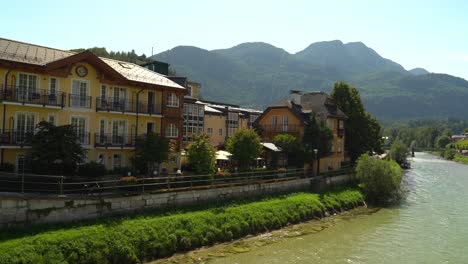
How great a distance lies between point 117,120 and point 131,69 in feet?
18.6

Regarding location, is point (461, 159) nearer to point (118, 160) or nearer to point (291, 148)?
point (291, 148)

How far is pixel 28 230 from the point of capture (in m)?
22.0

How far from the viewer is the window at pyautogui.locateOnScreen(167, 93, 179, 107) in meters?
40.3

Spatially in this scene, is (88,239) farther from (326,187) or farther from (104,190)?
(326,187)

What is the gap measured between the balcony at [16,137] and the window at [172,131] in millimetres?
13313

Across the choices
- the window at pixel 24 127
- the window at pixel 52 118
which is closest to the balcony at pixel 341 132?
the window at pixel 52 118

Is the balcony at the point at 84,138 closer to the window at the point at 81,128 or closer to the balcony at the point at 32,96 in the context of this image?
the window at the point at 81,128

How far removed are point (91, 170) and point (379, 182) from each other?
33.1 metres

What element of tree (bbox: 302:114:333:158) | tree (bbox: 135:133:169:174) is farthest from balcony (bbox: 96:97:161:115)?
tree (bbox: 302:114:333:158)

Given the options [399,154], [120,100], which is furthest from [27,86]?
[399,154]

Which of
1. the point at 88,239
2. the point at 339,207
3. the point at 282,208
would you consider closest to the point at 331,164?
the point at 339,207

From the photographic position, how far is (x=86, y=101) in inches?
1342

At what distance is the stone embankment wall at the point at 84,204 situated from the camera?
2209cm

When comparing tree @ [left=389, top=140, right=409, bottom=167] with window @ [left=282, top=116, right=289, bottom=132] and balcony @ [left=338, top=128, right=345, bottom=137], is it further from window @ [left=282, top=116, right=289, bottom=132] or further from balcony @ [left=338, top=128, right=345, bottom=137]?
window @ [left=282, top=116, right=289, bottom=132]
